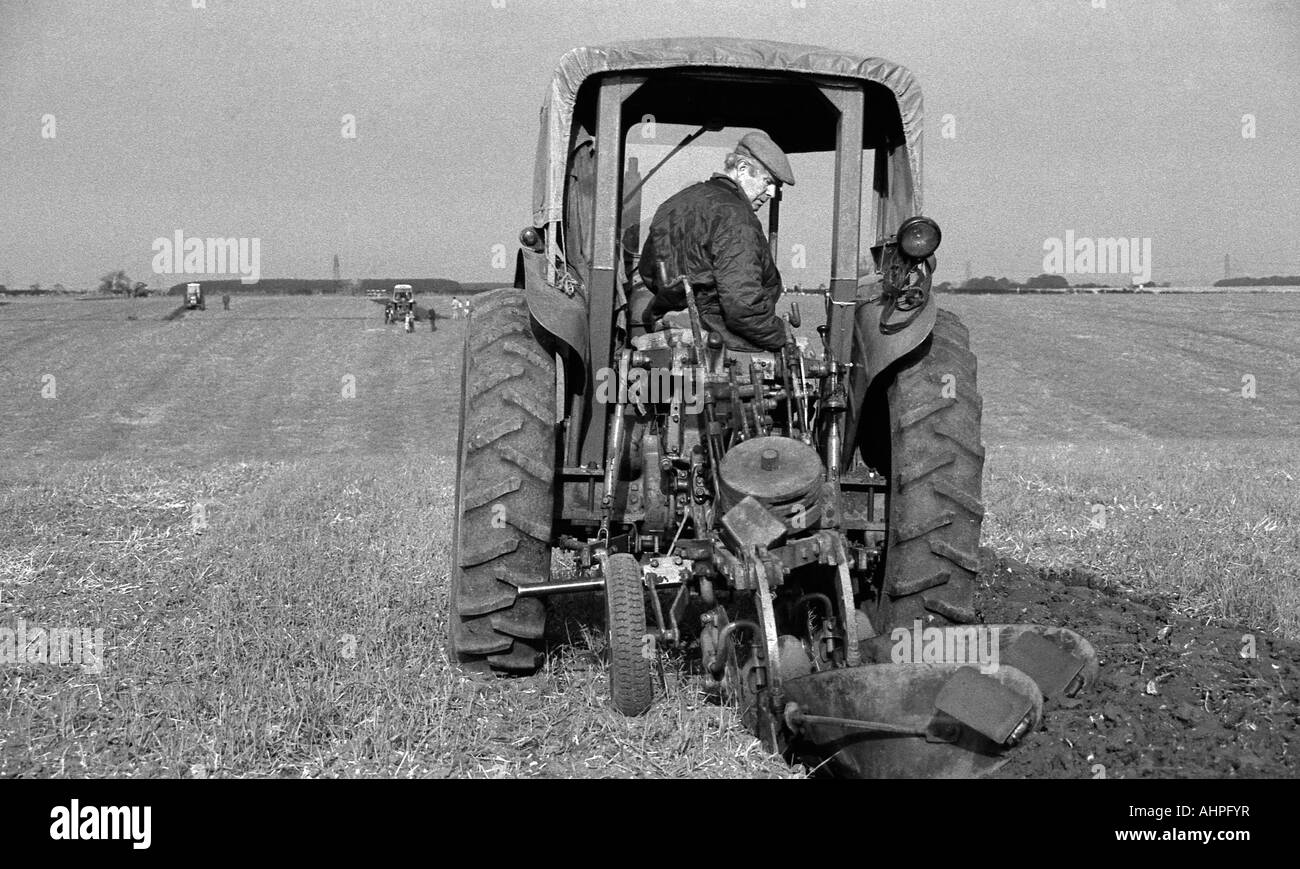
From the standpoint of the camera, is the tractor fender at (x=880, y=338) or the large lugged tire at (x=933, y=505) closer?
the large lugged tire at (x=933, y=505)

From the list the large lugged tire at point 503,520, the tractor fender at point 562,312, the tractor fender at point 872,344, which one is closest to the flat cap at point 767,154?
the tractor fender at point 872,344

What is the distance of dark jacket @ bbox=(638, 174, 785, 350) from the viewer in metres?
4.68

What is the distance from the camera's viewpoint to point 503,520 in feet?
14.7

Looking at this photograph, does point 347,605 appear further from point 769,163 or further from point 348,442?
point 348,442

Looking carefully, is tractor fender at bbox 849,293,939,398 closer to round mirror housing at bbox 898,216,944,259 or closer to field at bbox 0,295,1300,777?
round mirror housing at bbox 898,216,944,259

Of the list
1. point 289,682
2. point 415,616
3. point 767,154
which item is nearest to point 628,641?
point 289,682

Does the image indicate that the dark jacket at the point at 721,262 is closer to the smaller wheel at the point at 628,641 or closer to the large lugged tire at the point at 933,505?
the large lugged tire at the point at 933,505

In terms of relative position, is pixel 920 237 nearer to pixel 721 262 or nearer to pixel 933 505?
pixel 721 262

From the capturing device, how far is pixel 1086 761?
3340 mm

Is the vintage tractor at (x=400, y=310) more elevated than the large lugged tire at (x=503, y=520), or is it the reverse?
the vintage tractor at (x=400, y=310)

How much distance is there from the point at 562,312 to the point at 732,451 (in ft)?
3.29

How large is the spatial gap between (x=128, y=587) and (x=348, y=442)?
479 inches

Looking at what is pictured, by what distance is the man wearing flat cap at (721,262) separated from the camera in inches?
184
